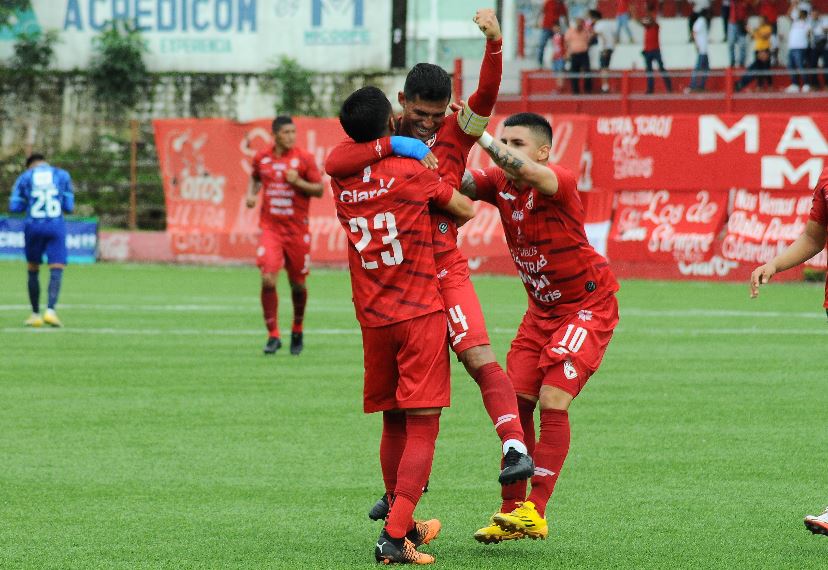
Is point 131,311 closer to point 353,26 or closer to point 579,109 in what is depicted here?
point 579,109

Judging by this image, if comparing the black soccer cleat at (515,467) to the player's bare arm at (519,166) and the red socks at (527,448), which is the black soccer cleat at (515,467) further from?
the player's bare arm at (519,166)

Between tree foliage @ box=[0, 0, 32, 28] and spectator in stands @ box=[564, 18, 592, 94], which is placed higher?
tree foliage @ box=[0, 0, 32, 28]

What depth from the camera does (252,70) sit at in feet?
128

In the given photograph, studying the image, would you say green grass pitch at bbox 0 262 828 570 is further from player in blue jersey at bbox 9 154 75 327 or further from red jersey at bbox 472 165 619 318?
player in blue jersey at bbox 9 154 75 327

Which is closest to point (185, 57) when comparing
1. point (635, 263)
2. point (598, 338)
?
point (635, 263)

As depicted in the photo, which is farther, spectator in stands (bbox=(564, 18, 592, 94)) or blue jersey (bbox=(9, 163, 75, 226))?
spectator in stands (bbox=(564, 18, 592, 94))

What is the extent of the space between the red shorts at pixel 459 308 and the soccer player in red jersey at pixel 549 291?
0.52 meters

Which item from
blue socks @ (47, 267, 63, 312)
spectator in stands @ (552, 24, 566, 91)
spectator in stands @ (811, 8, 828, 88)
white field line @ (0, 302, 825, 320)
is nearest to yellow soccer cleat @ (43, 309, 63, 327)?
blue socks @ (47, 267, 63, 312)

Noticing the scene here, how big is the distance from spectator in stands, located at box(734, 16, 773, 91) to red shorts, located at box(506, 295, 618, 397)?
2191 cm

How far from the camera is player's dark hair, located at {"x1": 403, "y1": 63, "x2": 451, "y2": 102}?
252 inches

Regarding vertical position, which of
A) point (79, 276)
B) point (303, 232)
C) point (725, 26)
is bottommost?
point (79, 276)

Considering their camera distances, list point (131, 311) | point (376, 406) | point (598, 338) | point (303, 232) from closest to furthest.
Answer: point (376, 406), point (598, 338), point (303, 232), point (131, 311)

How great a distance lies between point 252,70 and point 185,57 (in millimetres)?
2105

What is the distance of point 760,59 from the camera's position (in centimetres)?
2909
